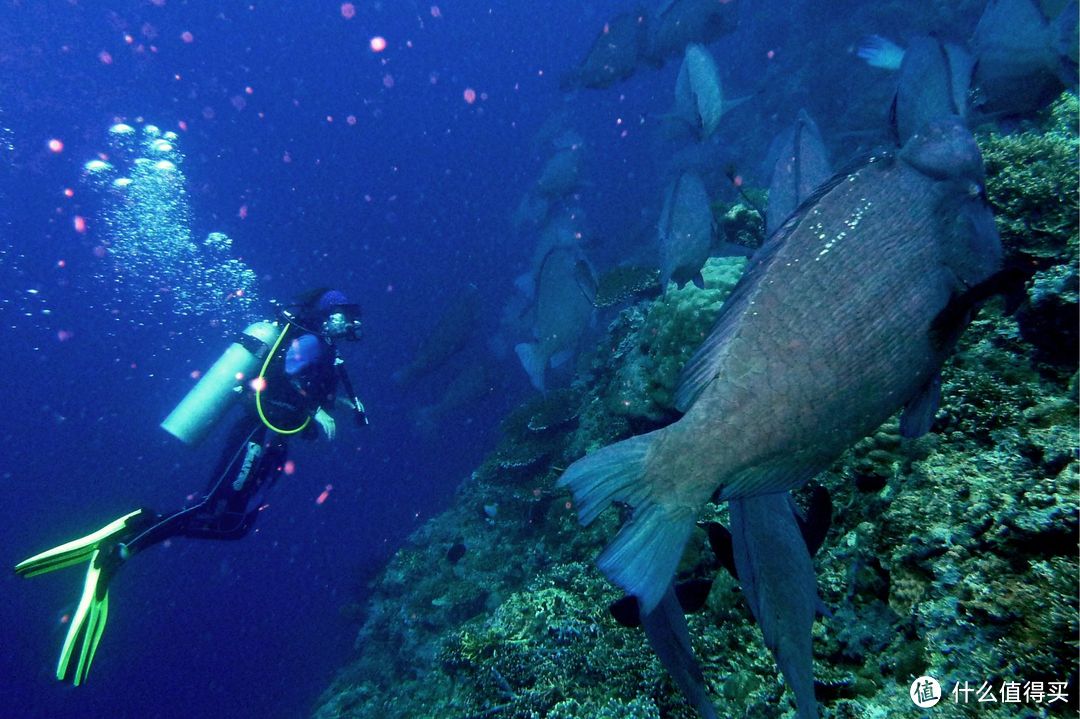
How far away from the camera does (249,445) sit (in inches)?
277

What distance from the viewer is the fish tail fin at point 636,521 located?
3.37 feet

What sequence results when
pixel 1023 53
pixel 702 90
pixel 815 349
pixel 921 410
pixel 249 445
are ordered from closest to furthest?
pixel 815 349
pixel 921 410
pixel 1023 53
pixel 702 90
pixel 249 445

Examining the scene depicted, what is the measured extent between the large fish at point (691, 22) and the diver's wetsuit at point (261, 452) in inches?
279

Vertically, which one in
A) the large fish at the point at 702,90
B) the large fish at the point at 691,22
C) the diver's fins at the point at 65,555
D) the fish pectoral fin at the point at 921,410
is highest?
the large fish at the point at 691,22

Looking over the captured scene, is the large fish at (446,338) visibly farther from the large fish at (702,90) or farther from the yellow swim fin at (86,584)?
the large fish at (702,90)

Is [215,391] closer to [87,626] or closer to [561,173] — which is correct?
[87,626]

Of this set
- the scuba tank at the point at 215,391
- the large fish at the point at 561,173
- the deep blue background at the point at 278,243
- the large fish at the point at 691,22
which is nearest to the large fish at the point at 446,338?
the deep blue background at the point at 278,243

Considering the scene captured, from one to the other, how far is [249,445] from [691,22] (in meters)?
9.07

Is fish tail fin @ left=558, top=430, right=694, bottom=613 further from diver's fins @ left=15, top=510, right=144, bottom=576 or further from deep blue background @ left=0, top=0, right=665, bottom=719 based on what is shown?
deep blue background @ left=0, top=0, right=665, bottom=719

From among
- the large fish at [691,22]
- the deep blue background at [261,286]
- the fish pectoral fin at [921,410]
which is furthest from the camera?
the deep blue background at [261,286]

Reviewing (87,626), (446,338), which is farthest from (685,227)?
(446,338)

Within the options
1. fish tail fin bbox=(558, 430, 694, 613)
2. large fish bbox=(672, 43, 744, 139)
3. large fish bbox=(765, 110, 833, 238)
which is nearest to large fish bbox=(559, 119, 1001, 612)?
fish tail fin bbox=(558, 430, 694, 613)

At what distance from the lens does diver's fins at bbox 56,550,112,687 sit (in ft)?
19.0

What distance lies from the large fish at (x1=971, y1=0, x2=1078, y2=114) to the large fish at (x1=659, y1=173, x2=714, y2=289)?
161cm
